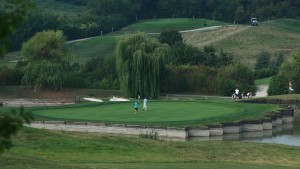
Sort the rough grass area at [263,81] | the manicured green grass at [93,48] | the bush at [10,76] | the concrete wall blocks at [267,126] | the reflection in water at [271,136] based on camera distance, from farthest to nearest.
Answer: the manicured green grass at [93,48], the rough grass area at [263,81], the bush at [10,76], the concrete wall blocks at [267,126], the reflection in water at [271,136]

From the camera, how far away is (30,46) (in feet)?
218

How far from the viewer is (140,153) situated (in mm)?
28609

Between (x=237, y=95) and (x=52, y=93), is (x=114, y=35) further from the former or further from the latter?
(x=237, y=95)

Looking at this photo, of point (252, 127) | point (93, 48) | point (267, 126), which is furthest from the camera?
point (93, 48)

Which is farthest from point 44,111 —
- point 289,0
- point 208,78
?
point 289,0

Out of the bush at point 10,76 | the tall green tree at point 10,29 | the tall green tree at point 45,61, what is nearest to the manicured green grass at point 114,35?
the tall green tree at point 45,61

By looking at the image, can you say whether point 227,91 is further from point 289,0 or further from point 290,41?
point 289,0

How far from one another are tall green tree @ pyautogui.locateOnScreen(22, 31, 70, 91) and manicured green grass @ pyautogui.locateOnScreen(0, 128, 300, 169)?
31.6 m

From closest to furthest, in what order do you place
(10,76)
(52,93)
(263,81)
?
(52,93), (10,76), (263,81)

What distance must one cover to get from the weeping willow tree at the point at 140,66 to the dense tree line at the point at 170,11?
157 feet

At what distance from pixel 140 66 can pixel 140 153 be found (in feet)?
110

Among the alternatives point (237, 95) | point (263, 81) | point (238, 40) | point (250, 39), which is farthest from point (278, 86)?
point (238, 40)

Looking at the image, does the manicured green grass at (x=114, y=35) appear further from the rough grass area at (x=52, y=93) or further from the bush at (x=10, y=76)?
the rough grass area at (x=52, y=93)

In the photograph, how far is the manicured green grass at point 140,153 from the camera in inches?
1032
